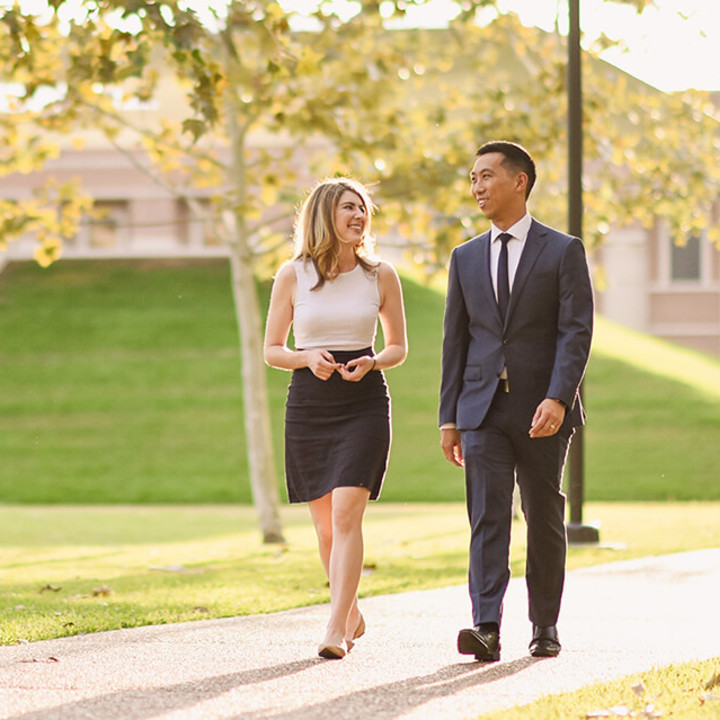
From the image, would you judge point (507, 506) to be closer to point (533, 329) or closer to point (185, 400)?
point (533, 329)

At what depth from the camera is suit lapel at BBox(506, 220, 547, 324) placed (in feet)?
19.7

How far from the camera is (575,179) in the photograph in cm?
1196

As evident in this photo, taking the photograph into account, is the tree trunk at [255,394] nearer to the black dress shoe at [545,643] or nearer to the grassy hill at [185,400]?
the grassy hill at [185,400]

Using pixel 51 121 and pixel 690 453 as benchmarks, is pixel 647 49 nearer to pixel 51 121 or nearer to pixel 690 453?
pixel 51 121

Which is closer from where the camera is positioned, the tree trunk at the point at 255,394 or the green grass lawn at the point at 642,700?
the green grass lawn at the point at 642,700

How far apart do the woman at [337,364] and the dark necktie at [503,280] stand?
53 centimetres

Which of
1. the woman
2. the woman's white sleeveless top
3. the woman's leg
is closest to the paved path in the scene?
the woman's leg

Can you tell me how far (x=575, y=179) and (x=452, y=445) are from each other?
6.21m

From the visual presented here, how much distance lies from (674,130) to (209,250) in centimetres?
2320

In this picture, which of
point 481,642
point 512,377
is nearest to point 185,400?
point 512,377

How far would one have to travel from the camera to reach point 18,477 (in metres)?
22.9

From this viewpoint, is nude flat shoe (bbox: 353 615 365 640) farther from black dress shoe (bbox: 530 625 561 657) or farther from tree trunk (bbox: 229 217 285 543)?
tree trunk (bbox: 229 217 285 543)

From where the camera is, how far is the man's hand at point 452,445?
20.3 feet

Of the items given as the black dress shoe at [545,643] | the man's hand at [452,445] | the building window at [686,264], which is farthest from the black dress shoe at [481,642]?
the building window at [686,264]
